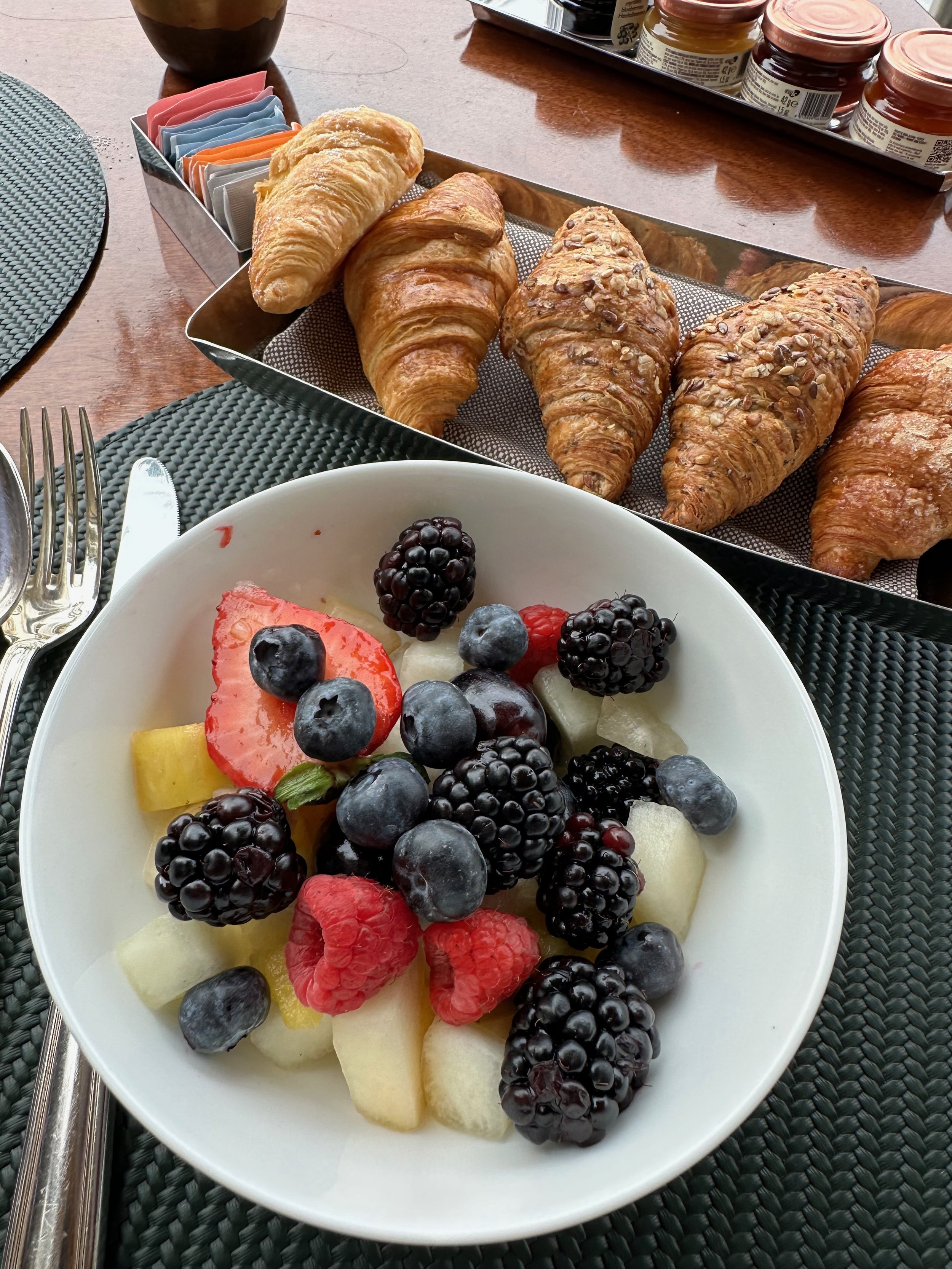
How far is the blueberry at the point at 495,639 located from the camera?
2.33 feet

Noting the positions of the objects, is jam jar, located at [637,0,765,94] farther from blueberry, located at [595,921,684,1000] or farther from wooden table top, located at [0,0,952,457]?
blueberry, located at [595,921,684,1000]

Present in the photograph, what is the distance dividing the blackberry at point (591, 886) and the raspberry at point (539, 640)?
0.19 meters

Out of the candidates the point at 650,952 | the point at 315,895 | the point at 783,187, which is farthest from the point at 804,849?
the point at 783,187

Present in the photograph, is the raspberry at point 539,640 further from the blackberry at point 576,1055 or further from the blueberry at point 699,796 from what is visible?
the blackberry at point 576,1055

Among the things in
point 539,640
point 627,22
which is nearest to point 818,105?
point 627,22

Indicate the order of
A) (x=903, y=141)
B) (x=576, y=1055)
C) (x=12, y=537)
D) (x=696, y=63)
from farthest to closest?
(x=696, y=63)
(x=903, y=141)
(x=12, y=537)
(x=576, y=1055)

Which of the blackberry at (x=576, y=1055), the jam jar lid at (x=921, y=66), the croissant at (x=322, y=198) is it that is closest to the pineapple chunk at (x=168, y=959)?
the blackberry at (x=576, y=1055)

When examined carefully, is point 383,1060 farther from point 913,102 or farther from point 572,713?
point 913,102

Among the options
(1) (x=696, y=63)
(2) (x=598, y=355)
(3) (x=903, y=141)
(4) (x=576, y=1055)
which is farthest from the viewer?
(1) (x=696, y=63)

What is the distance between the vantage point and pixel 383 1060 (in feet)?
1.84

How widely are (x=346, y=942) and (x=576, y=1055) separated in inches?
6.2

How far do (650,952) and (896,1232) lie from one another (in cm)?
28

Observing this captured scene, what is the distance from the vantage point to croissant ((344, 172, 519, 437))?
3.36 feet

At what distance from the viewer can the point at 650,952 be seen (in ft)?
1.97
